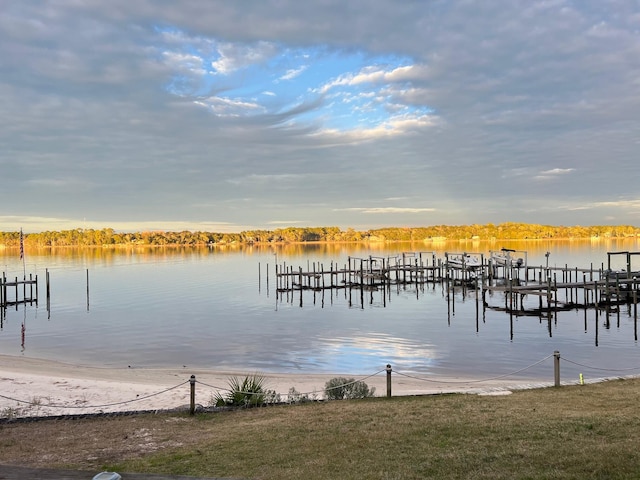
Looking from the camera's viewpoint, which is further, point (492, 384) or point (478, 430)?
point (492, 384)

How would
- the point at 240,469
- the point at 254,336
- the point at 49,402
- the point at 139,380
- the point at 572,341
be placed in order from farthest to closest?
the point at 254,336 < the point at 572,341 < the point at 139,380 < the point at 49,402 < the point at 240,469

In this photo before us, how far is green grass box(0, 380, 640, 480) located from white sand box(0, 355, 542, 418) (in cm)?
239

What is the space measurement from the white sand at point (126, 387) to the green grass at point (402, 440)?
94.1 inches

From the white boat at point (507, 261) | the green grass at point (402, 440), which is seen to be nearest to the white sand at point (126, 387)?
the green grass at point (402, 440)

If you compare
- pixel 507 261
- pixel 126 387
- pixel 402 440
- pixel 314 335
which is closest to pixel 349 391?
pixel 402 440

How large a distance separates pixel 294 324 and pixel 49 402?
22.5 metres

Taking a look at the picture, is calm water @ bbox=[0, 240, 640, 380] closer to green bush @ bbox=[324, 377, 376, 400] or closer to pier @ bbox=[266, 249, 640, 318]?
pier @ bbox=[266, 249, 640, 318]

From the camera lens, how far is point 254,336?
32.0 metres

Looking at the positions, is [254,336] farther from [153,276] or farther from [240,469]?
[153,276]

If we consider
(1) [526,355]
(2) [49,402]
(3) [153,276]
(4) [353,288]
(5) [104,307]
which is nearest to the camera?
(2) [49,402]

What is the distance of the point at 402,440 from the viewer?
8805 millimetres

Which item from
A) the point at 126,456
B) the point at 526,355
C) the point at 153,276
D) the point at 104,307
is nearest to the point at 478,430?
the point at 126,456

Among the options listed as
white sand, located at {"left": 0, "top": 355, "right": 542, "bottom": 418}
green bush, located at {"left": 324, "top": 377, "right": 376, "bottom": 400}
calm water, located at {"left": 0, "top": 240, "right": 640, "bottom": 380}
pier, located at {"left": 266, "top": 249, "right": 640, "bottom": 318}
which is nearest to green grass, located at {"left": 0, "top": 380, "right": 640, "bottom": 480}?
green bush, located at {"left": 324, "top": 377, "right": 376, "bottom": 400}

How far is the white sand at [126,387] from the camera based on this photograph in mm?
14281
